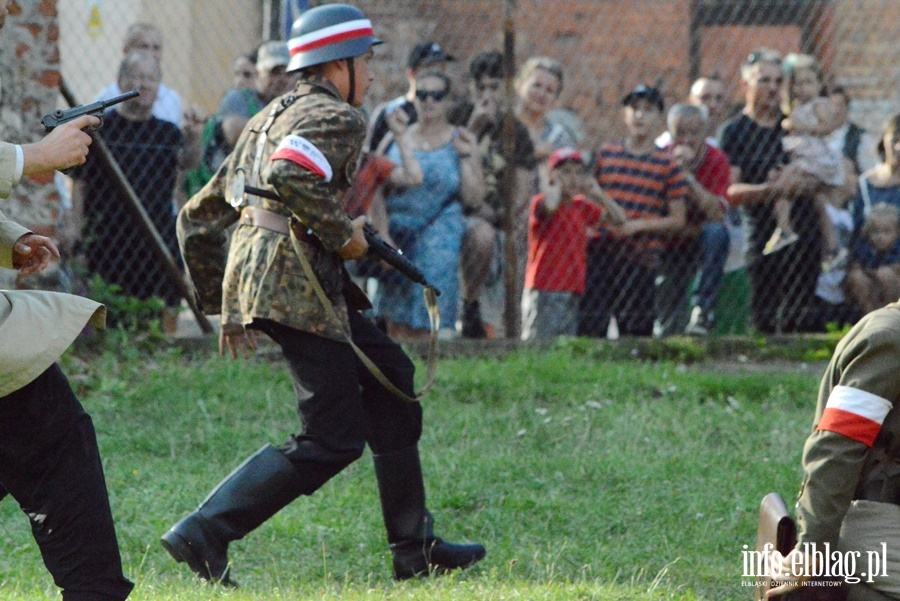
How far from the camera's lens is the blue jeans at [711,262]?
28.4 ft

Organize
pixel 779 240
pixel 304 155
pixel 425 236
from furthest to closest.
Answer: pixel 779 240 < pixel 425 236 < pixel 304 155

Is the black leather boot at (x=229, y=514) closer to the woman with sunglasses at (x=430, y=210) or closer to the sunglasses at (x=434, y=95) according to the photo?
the woman with sunglasses at (x=430, y=210)

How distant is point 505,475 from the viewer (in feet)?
19.4

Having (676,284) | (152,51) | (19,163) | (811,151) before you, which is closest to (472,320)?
(676,284)

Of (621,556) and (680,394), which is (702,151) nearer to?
(680,394)

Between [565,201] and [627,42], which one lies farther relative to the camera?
[627,42]

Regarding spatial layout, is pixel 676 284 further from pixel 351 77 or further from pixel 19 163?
pixel 19 163

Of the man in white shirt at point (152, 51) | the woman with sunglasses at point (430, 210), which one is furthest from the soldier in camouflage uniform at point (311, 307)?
the man in white shirt at point (152, 51)

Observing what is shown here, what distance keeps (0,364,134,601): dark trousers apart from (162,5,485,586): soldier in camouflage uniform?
1208 millimetres

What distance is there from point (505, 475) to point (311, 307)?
1749mm

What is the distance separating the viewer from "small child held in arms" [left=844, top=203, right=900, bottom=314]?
8811mm

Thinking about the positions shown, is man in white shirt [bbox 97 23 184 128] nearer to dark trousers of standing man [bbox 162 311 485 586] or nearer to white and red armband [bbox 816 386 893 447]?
dark trousers of standing man [bbox 162 311 485 586]

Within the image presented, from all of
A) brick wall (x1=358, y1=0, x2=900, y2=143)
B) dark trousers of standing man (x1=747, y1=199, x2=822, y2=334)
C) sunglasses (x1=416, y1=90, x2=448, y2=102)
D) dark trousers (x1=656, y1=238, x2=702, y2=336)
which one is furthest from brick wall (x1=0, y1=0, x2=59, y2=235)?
dark trousers of standing man (x1=747, y1=199, x2=822, y2=334)

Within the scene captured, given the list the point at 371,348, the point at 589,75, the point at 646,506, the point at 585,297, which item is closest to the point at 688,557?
the point at 646,506
